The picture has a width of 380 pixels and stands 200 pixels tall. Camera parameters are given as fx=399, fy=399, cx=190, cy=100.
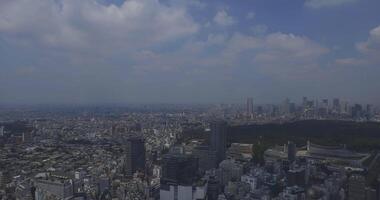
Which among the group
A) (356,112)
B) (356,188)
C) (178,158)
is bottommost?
(356,188)

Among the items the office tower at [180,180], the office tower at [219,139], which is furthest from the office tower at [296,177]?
the office tower at [219,139]

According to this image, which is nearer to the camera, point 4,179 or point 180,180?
Result: point 180,180

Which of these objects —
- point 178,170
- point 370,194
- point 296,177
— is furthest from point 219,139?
point 370,194

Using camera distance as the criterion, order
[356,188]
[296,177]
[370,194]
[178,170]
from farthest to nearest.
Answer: [178,170] → [296,177] → [356,188] → [370,194]

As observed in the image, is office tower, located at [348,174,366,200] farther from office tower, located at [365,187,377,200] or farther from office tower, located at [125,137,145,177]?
office tower, located at [125,137,145,177]

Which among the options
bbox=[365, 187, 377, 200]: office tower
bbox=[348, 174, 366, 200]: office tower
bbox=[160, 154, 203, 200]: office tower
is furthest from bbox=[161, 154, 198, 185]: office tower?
bbox=[365, 187, 377, 200]: office tower

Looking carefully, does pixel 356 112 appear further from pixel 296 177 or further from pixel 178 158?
pixel 178 158
